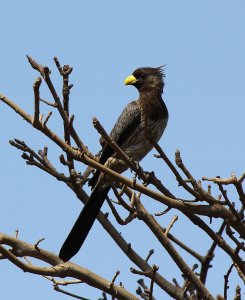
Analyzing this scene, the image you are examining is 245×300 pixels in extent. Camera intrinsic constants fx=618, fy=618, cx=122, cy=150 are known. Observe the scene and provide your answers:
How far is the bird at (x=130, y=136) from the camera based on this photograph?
4965 millimetres

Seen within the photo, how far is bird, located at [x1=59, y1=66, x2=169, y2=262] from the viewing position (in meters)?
4.96

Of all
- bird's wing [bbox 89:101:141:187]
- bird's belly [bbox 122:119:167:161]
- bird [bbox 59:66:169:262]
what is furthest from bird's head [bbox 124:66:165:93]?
bird's belly [bbox 122:119:167:161]

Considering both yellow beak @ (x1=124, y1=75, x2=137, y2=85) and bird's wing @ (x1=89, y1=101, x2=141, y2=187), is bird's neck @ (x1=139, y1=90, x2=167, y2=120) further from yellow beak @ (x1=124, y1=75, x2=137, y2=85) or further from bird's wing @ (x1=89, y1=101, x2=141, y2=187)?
yellow beak @ (x1=124, y1=75, x2=137, y2=85)

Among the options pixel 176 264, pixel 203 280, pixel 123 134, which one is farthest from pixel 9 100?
pixel 123 134

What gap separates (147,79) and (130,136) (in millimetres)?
1182

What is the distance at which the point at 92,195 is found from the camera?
5121 mm

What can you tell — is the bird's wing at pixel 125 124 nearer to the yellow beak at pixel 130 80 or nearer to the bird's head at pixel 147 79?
the bird's head at pixel 147 79

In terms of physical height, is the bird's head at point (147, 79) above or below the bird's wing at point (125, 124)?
above

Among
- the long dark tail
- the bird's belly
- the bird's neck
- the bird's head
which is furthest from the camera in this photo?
the bird's head

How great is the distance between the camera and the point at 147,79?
21.3 feet

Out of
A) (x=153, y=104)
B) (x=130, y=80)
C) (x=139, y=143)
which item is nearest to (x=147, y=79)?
(x=130, y=80)

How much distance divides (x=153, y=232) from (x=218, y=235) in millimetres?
449

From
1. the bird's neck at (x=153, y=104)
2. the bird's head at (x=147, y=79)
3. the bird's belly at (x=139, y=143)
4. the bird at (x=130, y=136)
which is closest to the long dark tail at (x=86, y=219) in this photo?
the bird at (x=130, y=136)

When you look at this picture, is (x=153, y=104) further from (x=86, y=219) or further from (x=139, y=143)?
(x=86, y=219)
